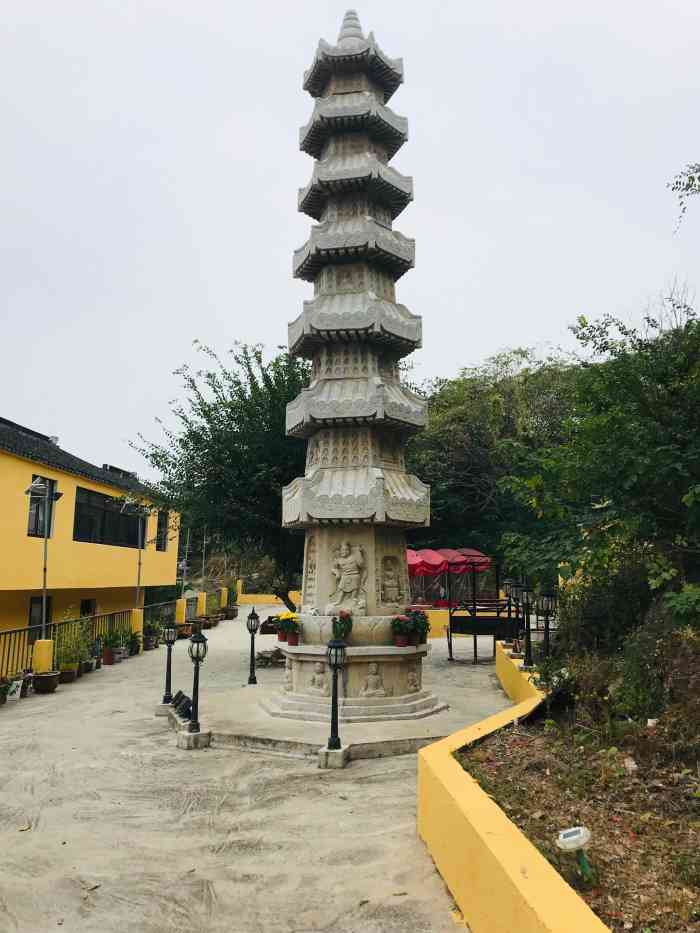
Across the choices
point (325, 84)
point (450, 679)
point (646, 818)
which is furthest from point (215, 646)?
point (646, 818)

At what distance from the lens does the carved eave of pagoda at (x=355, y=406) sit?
13.3 meters

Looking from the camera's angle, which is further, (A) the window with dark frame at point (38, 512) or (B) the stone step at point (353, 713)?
(A) the window with dark frame at point (38, 512)

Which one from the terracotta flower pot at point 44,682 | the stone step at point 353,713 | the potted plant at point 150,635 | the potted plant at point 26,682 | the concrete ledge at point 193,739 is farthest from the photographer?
the potted plant at point 150,635

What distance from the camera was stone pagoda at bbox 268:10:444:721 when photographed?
41.5 ft

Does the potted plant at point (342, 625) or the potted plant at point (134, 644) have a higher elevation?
the potted plant at point (342, 625)

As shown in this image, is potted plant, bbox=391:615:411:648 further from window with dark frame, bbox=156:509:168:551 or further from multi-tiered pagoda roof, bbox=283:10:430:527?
window with dark frame, bbox=156:509:168:551

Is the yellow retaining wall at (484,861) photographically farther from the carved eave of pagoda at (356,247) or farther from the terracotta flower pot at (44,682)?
the terracotta flower pot at (44,682)

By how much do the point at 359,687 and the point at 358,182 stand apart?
33.2 ft

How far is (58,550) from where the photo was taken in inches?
870

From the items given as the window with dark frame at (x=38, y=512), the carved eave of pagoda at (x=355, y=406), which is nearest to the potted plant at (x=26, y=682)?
the window with dark frame at (x=38, y=512)

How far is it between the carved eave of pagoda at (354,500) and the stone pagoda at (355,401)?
26 millimetres

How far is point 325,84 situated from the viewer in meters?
15.8

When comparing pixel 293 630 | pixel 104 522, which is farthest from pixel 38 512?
pixel 293 630

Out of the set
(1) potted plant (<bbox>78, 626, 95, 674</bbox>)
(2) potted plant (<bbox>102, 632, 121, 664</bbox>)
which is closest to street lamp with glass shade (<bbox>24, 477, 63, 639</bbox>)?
(1) potted plant (<bbox>78, 626, 95, 674</bbox>)
